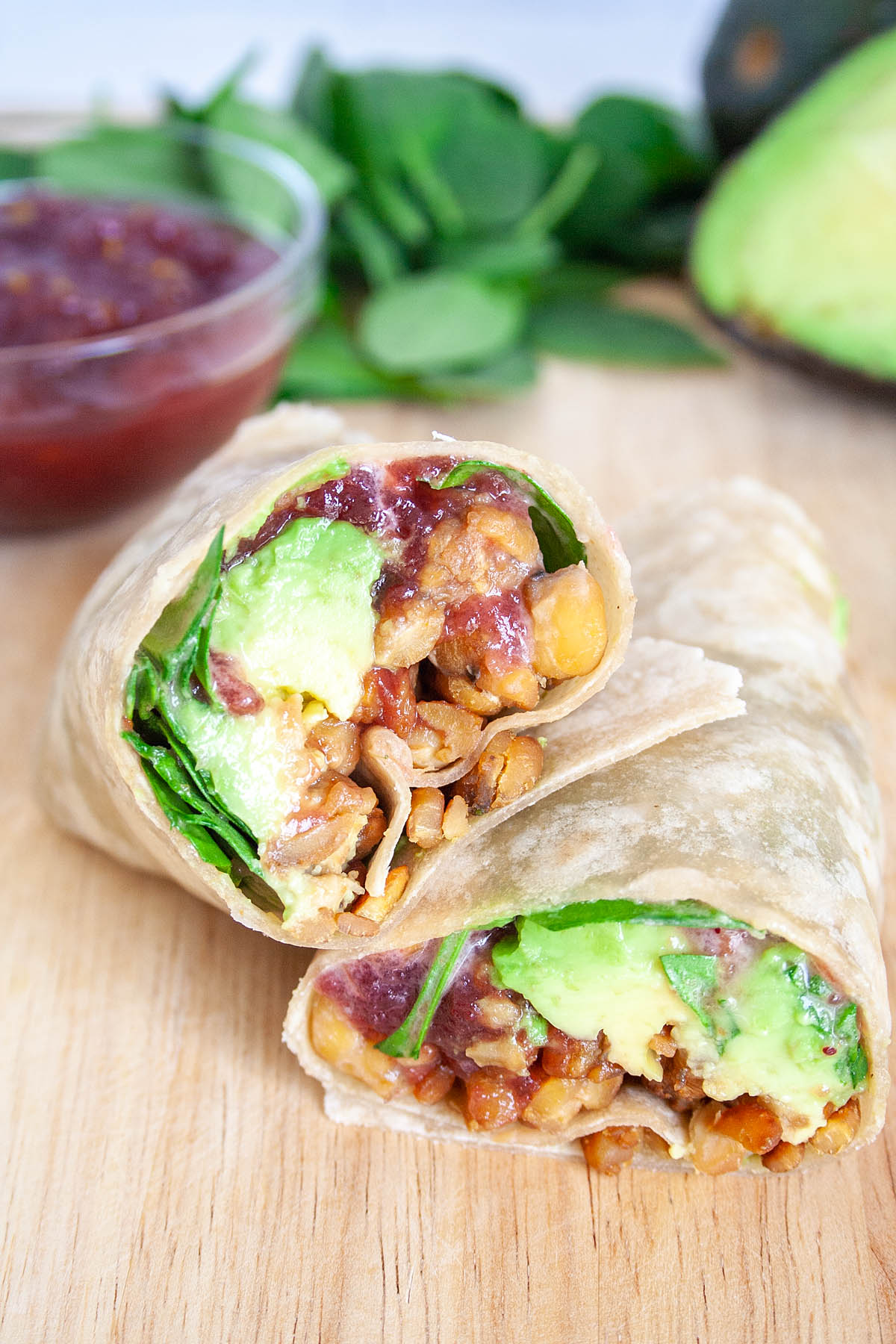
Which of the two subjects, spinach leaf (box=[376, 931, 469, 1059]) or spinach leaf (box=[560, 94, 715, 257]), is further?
spinach leaf (box=[560, 94, 715, 257])

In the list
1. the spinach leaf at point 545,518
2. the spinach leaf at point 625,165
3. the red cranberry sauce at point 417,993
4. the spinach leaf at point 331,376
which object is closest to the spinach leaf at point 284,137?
the spinach leaf at point 331,376

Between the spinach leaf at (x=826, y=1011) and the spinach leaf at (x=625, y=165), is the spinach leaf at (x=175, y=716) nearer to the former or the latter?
the spinach leaf at (x=826, y=1011)

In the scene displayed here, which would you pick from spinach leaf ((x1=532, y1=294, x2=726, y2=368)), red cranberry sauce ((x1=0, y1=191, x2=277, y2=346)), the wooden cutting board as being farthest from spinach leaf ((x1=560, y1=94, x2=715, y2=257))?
the wooden cutting board

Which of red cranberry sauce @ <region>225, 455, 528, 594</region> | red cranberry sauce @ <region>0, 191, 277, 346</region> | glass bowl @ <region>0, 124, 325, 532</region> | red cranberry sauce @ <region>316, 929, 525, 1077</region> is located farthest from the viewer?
red cranberry sauce @ <region>0, 191, 277, 346</region>

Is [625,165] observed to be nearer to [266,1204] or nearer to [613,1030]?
[613,1030]

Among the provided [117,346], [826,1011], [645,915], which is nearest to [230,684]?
[645,915]

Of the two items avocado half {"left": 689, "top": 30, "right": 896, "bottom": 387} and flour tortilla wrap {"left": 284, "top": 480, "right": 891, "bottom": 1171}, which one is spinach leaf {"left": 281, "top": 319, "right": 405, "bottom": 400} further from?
flour tortilla wrap {"left": 284, "top": 480, "right": 891, "bottom": 1171}
